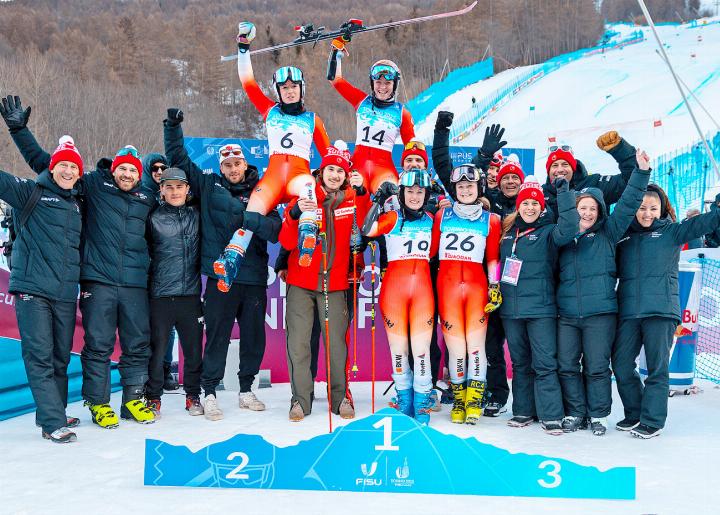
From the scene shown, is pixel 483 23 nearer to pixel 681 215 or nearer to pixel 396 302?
pixel 681 215

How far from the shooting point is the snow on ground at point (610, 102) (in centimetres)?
2450

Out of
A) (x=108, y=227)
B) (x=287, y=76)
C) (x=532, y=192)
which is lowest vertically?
(x=108, y=227)

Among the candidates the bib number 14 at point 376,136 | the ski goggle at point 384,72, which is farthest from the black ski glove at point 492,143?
the ski goggle at point 384,72

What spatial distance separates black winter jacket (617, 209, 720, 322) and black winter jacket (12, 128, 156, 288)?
11.0ft

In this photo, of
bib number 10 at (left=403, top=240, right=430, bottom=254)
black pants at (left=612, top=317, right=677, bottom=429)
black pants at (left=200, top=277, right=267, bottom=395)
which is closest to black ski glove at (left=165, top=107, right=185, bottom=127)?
black pants at (left=200, top=277, right=267, bottom=395)

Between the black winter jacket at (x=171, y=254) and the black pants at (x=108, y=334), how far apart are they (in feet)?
0.54

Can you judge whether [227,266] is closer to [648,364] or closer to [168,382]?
[168,382]

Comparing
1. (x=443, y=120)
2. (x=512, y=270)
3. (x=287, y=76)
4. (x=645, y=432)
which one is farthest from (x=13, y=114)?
(x=645, y=432)

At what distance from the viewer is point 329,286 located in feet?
15.6

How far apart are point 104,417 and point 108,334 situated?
1.84 feet

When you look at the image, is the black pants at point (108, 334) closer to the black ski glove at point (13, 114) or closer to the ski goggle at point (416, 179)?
the black ski glove at point (13, 114)

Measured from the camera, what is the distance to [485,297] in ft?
15.1

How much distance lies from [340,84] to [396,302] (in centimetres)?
221

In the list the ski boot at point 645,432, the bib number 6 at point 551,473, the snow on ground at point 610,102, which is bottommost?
the ski boot at point 645,432
